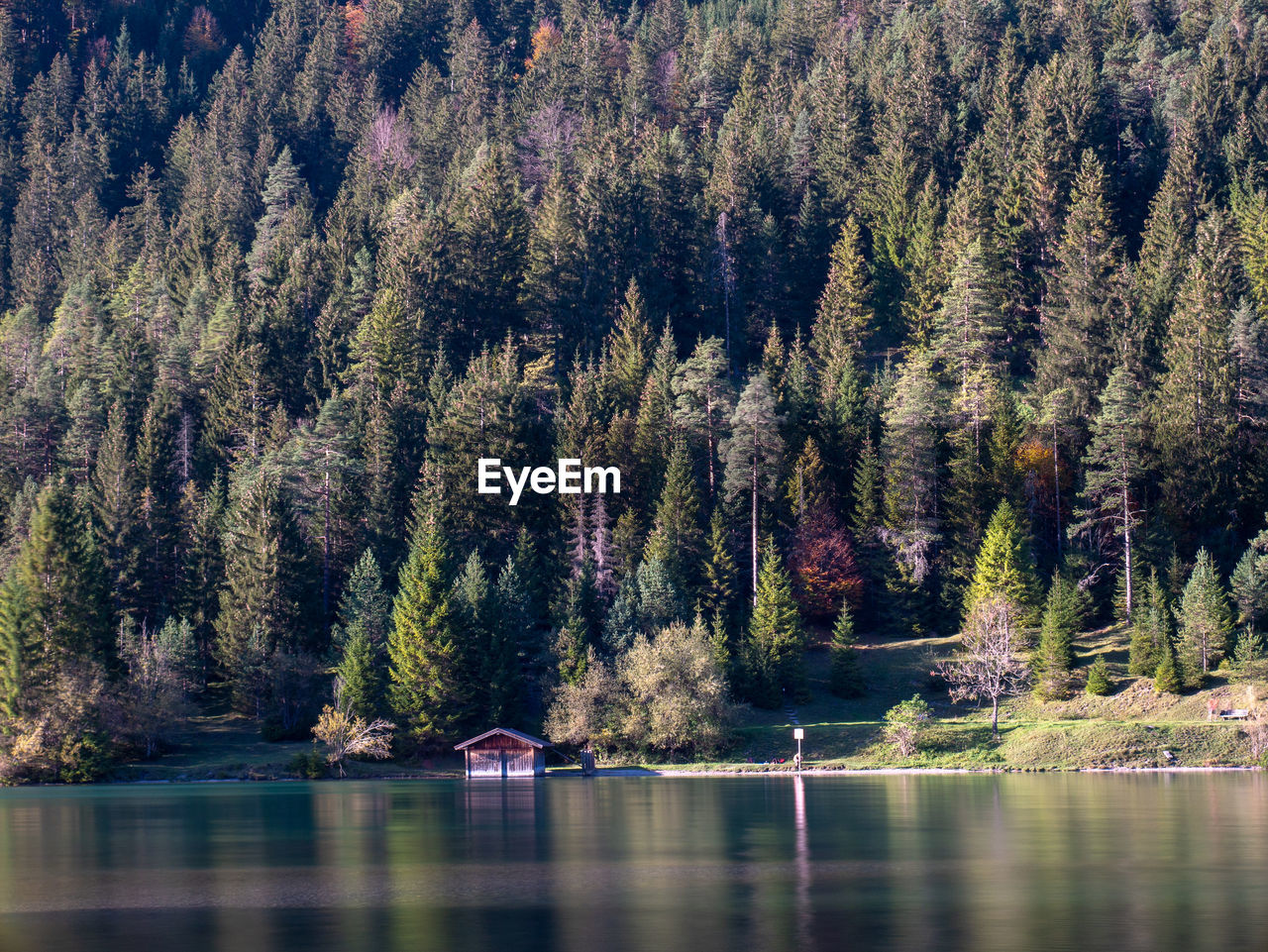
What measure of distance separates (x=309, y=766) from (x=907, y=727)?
36318 millimetres

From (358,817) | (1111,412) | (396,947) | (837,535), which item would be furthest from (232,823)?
(1111,412)

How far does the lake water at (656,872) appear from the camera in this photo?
30578 mm

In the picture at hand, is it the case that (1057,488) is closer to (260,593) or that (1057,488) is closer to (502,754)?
(502,754)

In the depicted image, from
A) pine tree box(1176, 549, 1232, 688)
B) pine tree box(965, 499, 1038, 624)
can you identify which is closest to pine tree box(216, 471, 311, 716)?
pine tree box(965, 499, 1038, 624)

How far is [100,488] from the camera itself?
117 meters

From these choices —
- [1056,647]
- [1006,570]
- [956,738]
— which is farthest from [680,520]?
[1056,647]

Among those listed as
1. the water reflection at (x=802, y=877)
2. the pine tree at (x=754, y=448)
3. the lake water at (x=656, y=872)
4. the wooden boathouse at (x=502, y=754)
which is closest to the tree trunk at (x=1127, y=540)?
the pine tree at (x=754, y=448)

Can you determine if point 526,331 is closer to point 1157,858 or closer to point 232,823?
point 232,823

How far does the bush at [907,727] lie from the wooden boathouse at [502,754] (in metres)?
21.3

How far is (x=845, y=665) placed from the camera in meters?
99.1

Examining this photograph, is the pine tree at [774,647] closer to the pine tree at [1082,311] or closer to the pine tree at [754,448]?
the pine tree at [754,448]

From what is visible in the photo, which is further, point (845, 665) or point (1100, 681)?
point (845, 665)

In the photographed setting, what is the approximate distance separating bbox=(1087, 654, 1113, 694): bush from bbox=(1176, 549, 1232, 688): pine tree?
4407 millimetres

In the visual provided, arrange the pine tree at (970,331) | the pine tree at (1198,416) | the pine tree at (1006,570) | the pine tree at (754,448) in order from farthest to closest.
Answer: the pine tree at (970,331) → the pine tree at (754,448) → the pine tree at (1198,416) → the pine tree at (1006,570)
